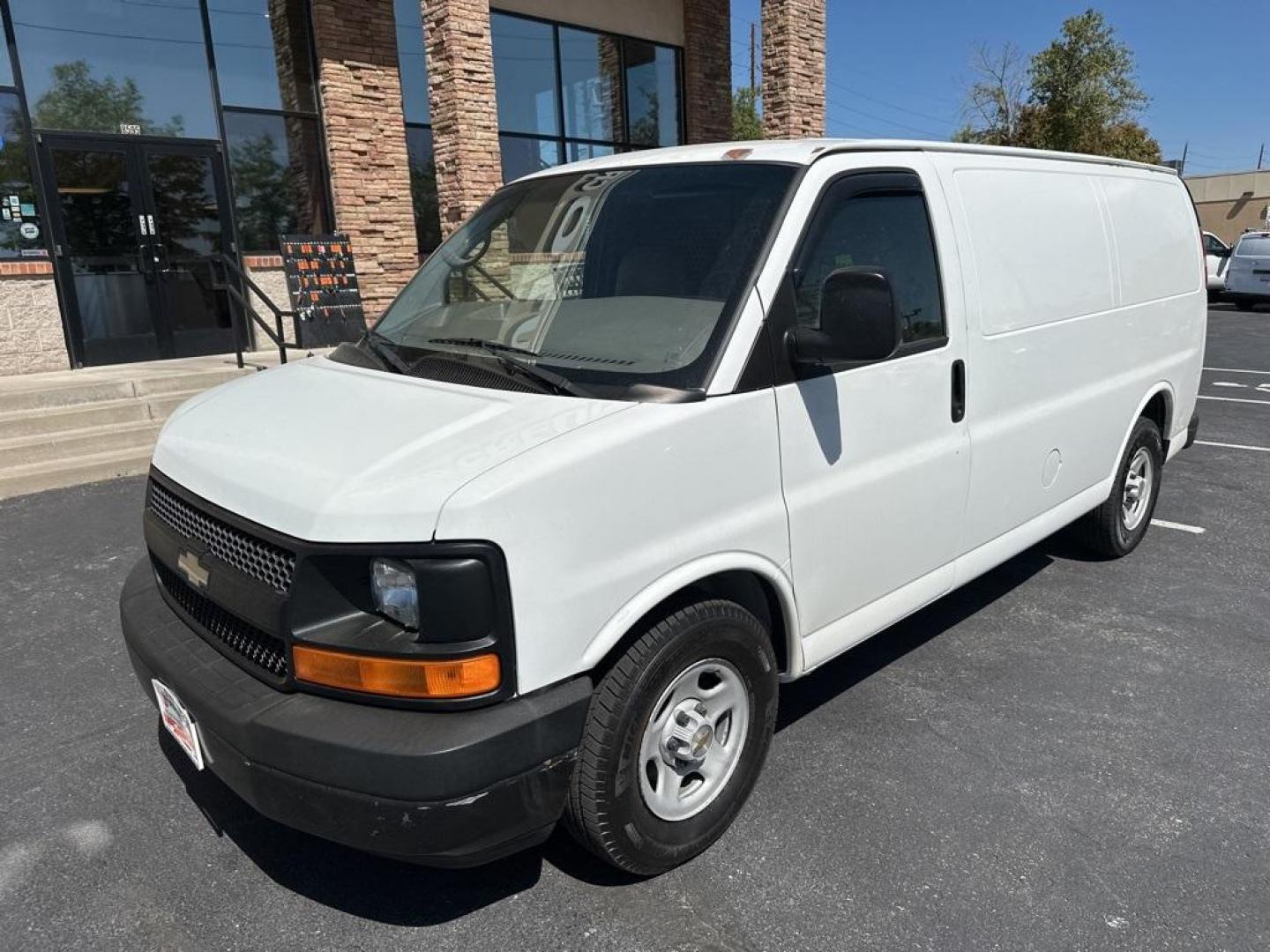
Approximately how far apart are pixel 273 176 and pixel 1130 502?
1037 centimetres

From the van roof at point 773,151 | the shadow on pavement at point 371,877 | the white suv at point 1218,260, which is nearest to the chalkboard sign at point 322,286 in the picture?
the van roof at point 773,151

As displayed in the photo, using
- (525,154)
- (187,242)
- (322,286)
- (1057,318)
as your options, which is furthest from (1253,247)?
(187,242)

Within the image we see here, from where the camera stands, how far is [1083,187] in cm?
436

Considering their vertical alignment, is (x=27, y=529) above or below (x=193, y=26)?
below

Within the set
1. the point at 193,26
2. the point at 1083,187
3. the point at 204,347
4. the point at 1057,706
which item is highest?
the point at 193,26

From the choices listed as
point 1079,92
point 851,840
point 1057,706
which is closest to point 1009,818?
point 851,840

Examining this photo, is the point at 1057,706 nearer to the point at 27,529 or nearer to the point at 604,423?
the point at 604,423

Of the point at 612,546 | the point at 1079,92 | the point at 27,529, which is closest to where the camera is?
the point at 612,546

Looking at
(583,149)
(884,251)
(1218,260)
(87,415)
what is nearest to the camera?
(884,251)

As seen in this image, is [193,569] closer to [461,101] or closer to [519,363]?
[519,363]

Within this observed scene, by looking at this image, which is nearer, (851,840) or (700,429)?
(700,429)

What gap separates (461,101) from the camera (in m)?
10.9

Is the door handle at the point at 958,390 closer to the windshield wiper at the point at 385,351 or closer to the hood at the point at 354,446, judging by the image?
the hood at the point at 354,446

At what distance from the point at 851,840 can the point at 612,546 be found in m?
1.28
